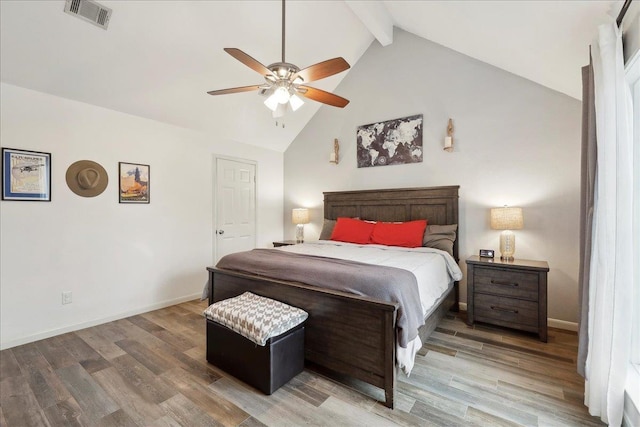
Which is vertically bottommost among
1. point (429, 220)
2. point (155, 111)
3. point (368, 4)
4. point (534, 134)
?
point (429, 220)

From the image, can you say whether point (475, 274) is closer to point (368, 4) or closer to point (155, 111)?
point (368, 4)

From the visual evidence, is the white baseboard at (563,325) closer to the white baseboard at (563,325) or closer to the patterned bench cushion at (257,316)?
the white baseboard at (563,325)

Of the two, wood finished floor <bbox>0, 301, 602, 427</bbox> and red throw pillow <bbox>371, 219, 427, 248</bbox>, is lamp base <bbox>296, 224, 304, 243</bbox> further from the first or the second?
wood finished floor <bbox>0, 301, 602, 427</bbox>

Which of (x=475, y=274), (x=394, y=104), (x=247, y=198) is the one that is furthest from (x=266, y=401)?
(x=394, y=104)

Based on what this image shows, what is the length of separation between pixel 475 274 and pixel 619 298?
4.63 ft

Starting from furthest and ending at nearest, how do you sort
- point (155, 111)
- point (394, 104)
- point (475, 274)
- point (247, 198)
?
1. point (247, 198)
2. point (394, 104)
3. point (155, 111)
4. point (475, 274)

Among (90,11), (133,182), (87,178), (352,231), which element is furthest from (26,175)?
(352,231)

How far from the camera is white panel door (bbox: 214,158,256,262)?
14.4ft

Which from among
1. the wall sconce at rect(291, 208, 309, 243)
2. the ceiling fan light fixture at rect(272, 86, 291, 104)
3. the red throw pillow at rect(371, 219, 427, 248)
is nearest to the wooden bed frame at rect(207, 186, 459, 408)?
the red throw pillow at rect(371, 219, 427, 248)

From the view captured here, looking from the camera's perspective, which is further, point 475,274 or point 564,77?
point 475,274

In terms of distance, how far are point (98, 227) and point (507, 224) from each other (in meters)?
4.47

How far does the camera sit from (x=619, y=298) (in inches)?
61.4

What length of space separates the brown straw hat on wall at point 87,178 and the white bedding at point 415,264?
2.53m

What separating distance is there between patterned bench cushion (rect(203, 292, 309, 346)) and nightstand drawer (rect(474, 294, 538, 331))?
1975 mm
